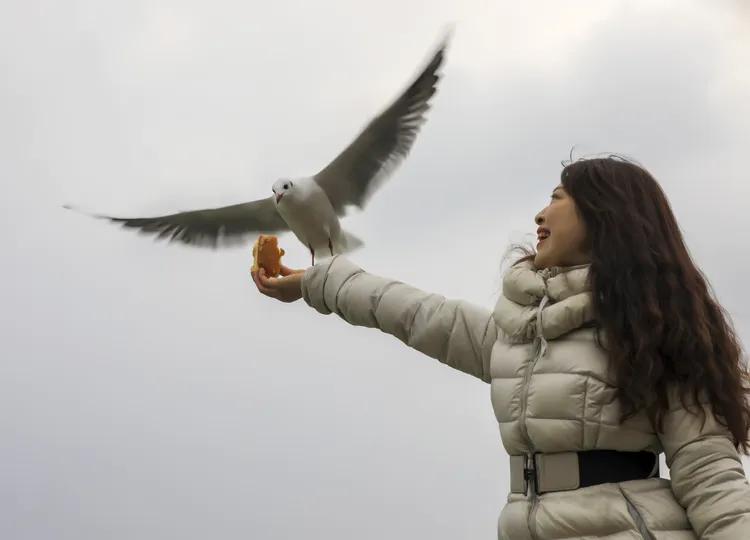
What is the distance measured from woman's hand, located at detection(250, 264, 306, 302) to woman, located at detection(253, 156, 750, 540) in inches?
22.1

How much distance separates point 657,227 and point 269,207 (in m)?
4.14

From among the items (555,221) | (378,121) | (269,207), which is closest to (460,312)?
(555,221)

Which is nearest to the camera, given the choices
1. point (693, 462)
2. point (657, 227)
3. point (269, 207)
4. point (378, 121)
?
point (693, 462)

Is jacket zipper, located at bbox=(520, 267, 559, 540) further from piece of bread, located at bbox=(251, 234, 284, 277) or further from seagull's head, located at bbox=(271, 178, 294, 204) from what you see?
seagull's head, located at bbox=(271, 178, 294, 204)

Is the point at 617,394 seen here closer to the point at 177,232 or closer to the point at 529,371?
the point at 529,371

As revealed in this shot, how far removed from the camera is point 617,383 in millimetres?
1724

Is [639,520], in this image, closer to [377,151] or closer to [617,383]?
[617,383]

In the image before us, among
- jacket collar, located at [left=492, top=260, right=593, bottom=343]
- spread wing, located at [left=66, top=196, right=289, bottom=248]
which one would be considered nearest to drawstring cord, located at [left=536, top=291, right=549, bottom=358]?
jacket collar, located at [left=492, top=260, right=593, bottom=343]

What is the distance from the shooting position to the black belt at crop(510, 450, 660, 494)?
5.59 ft

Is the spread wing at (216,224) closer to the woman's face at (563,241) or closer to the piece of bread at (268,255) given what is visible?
the piece of bread at (268,255)

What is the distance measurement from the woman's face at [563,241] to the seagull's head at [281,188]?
3.29 m

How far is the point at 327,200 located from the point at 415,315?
11.2ft

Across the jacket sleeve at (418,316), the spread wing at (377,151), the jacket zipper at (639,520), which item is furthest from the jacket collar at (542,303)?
the spread wing at (377,151)

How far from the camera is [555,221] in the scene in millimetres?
1946
